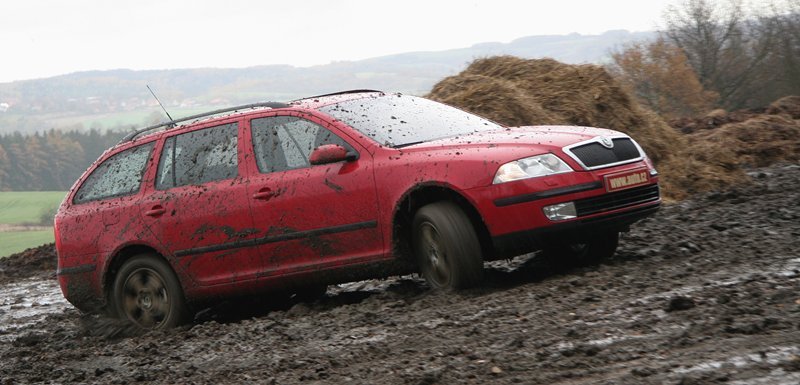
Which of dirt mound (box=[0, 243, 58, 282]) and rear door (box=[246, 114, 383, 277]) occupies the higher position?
rear door (box=[246, 114, 383, 277])

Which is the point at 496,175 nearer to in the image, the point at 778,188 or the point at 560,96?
Result: the point at 778,188

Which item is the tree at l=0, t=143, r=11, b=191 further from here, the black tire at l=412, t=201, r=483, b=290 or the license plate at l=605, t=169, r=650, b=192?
the license plate at l=605, t=169, r=650, b=192

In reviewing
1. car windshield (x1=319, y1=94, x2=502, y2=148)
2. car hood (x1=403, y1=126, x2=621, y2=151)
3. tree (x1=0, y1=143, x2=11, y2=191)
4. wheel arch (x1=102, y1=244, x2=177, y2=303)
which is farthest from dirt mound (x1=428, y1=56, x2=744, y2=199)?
tree (x1=0, y1=143, x2=11, y2=191)

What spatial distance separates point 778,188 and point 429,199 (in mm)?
5713

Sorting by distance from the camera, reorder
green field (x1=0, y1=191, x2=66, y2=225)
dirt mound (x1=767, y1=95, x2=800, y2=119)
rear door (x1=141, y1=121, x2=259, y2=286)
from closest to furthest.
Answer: rear door (x1=141, y1=121, x2=259, y2=286), dirt mound (x1=767, y1=95, x2=800, y2=119), green field (x1=0, y1=191, x2=66, y2=225)

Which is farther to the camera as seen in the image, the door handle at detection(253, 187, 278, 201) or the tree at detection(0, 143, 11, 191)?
the tree at detection(0, 143, 11, 191)

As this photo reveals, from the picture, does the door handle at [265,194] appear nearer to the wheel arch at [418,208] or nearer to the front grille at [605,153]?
the wheel arch at [418,208]

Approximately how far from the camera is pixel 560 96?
14.1 meters

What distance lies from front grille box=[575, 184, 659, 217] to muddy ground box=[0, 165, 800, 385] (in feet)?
1.42

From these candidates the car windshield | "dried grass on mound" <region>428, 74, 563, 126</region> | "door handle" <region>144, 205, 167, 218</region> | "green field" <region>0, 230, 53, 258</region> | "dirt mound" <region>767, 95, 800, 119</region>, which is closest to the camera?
the car windshield

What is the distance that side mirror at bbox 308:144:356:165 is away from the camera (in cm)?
755

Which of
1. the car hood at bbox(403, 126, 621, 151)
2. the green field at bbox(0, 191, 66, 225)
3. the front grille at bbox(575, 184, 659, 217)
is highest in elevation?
the car hood at bbox(403, 126, 621, 151)

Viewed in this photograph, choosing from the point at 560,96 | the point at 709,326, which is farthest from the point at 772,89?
the point at 709,326

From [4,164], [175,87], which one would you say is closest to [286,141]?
[4,164]
